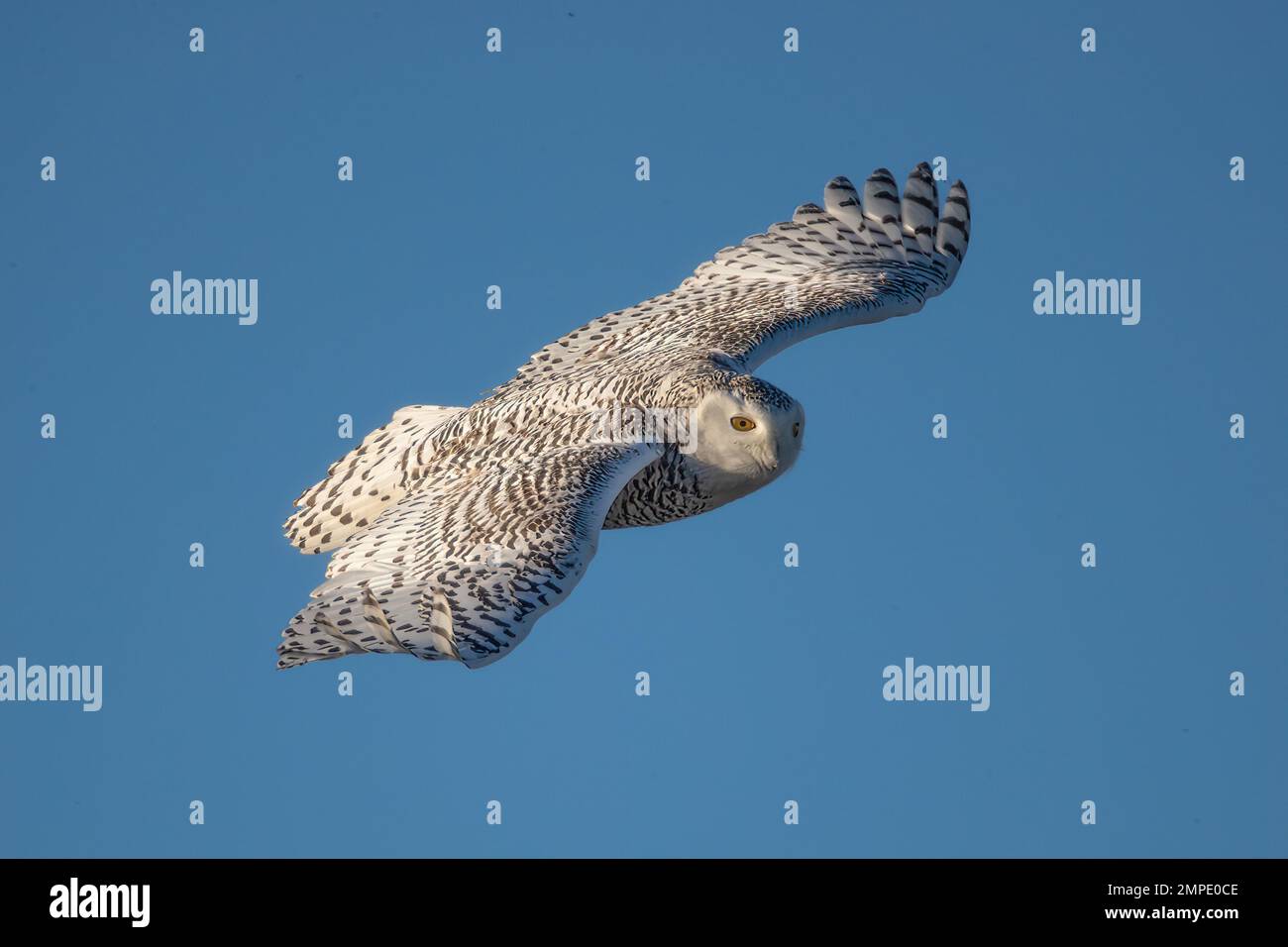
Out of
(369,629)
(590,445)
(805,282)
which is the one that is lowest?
(369,629)

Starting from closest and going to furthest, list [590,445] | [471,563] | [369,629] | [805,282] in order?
[369,629]
[471,563]
[590,445]
[805,282]

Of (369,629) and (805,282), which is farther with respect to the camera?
(805,282)

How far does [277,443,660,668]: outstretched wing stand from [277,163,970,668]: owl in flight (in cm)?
1

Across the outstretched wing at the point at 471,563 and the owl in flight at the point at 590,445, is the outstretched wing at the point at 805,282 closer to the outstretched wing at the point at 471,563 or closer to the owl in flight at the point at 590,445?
the owl in flight at the point at 590,445

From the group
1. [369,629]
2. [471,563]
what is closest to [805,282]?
[471,563]

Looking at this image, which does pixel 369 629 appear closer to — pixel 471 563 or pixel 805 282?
pixel 471 563

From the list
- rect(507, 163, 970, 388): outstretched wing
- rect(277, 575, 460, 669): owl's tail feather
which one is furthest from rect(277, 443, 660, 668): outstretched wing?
rect(507, 163, 970, 388): outstretched wing

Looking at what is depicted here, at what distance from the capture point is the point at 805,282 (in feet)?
54.9

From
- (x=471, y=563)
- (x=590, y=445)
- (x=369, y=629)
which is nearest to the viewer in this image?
(x=369, y=629)

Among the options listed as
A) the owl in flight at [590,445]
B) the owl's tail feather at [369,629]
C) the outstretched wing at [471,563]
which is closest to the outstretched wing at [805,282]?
the owl in flight at [590,445]

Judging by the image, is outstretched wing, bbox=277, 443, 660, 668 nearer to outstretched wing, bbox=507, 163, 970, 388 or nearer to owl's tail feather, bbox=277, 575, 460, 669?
owl's tail feather, bbox=277, 575, 460, 669

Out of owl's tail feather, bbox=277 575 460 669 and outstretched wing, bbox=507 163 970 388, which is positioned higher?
outstretched wing, bbox=507 163 970 388

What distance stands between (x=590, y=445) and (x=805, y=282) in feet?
12.2

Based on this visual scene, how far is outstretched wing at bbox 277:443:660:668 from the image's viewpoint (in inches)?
469
